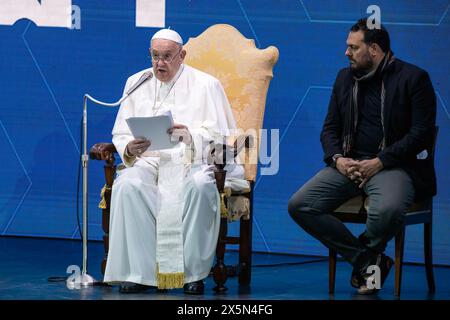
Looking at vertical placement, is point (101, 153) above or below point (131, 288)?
above

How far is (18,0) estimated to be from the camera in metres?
7.21

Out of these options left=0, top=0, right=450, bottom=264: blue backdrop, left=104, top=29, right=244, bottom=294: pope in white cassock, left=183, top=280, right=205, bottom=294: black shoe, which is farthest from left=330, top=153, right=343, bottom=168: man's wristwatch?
left=0, top=0, right=450, bottom=264: blue backdrop

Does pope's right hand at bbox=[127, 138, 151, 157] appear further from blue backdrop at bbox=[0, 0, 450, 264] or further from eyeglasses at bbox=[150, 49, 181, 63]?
blue backdrop at bbox=[0, 0, 450, 264]

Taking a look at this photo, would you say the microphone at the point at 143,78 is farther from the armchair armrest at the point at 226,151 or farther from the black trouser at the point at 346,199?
the black trouser at the point at 346,199

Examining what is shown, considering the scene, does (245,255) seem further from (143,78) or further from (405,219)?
(143,78)

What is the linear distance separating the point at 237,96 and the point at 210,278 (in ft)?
3.70

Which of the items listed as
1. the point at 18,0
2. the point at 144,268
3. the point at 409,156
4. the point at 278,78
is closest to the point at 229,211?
the point at 144,268

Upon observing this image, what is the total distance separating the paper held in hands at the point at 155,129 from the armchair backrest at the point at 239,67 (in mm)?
684

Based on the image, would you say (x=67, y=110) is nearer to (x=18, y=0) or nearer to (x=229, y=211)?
(x=18, y=0)

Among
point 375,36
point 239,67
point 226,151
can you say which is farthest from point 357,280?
point 239,67

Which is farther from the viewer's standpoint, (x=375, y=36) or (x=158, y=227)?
(x=375, y=36)

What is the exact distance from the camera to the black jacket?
5371mm

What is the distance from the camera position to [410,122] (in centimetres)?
549
